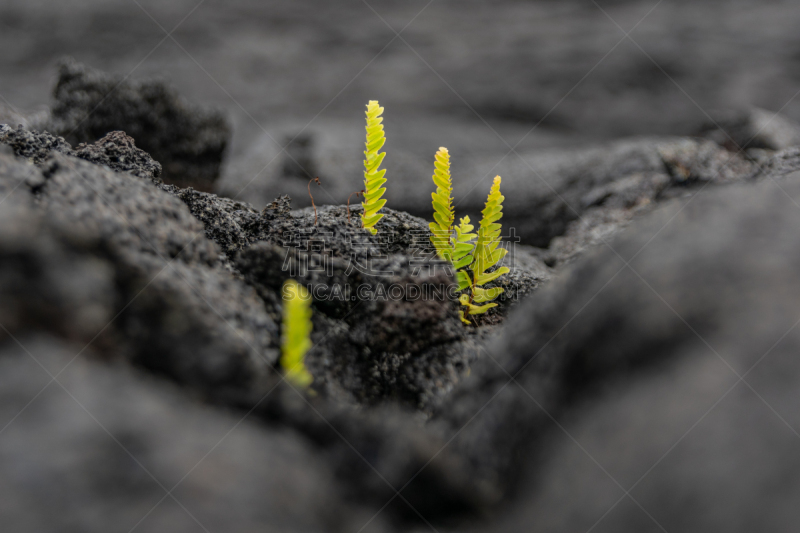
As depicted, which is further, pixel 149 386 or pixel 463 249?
pixel 463 249

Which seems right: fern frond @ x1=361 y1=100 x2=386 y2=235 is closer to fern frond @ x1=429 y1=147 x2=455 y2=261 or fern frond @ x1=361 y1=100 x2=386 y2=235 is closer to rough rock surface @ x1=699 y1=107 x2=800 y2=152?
fern frond @ x1=429 y1=147 x2=455 y2=261

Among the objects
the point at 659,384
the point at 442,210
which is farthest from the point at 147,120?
the point at 659,384

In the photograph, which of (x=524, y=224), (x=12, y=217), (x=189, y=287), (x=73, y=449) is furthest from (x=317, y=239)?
(x=524, y=224)

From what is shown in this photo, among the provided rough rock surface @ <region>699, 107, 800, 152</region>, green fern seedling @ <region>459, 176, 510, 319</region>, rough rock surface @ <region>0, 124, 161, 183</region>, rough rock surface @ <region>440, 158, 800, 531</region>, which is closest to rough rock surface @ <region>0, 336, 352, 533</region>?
rough rock surface @ <region>440, 158, 800, 531</region>

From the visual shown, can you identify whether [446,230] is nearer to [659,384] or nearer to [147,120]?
[659,384]

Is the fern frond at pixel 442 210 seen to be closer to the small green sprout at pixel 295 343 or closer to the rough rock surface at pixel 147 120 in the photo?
the small green sprout at pixel 295 343

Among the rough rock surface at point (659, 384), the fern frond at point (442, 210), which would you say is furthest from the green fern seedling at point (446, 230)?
the rough rock surface at point (659, 384)

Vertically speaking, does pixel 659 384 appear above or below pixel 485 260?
below
